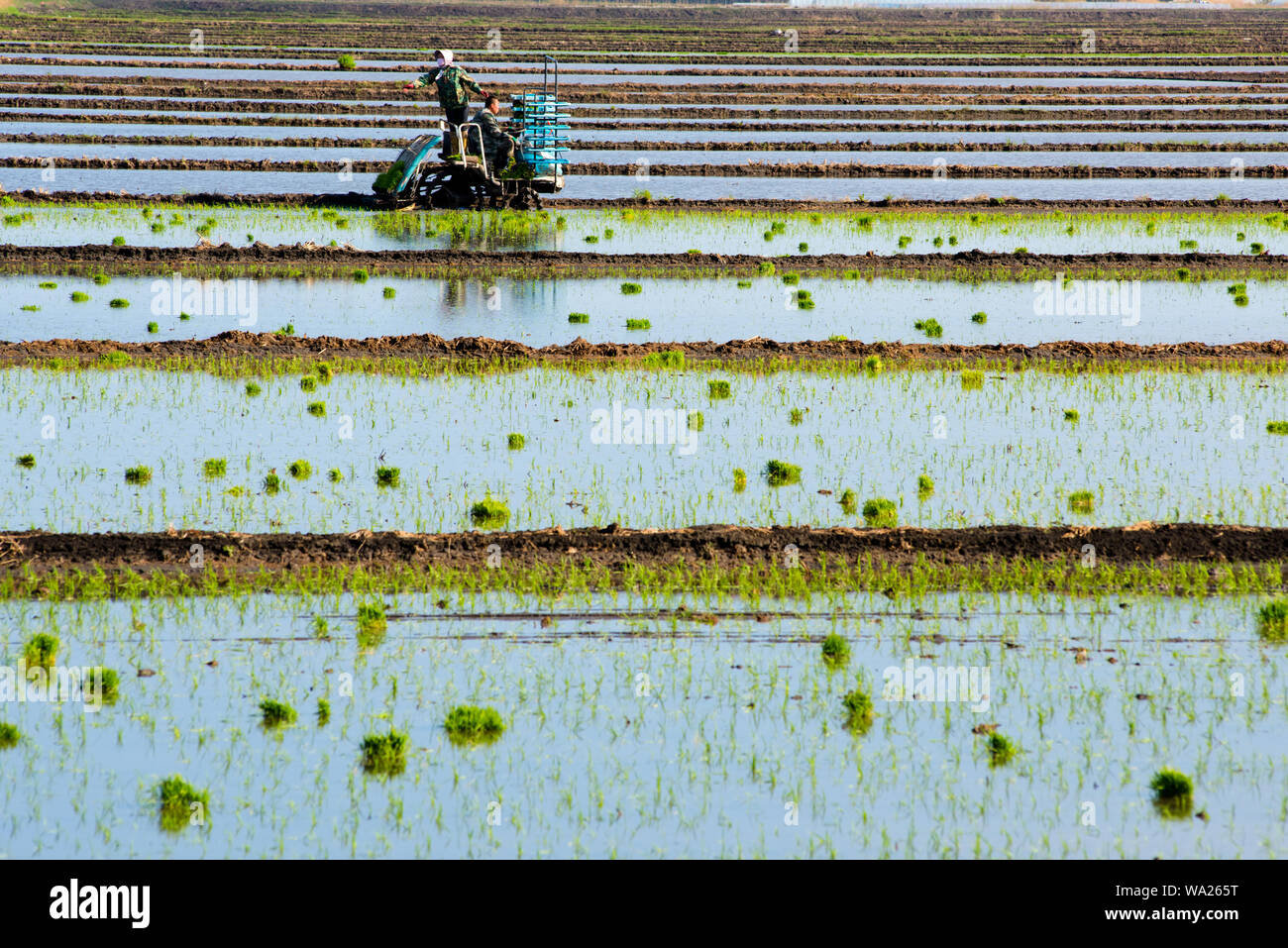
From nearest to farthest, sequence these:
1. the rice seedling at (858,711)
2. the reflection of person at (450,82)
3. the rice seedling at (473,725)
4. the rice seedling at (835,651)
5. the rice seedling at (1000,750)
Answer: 1. the rice seedling at (1000,750)
2. the rice seedling at (473,725)
3. the rice seedling at (858,711)
4. the rice seedling at (835,651)
5. the reflection of person at (450,82)

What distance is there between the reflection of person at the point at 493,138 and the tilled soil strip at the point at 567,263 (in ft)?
16.8

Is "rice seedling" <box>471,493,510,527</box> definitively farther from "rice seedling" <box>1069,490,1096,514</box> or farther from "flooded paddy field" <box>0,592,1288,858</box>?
"rice seedling" <box>1069,490,1096,514</box>

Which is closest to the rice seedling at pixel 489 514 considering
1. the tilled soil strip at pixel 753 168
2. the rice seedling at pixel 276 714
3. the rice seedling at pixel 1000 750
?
the rice seedling at pixel 276 714

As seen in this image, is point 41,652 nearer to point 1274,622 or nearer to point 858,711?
point 858,711

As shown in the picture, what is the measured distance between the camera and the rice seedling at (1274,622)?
9992 millimetres

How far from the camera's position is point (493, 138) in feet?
101

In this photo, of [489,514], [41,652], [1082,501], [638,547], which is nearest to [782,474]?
[638,547]

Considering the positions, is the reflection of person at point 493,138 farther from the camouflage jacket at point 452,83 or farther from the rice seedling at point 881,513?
the rice seedling at point 881,513

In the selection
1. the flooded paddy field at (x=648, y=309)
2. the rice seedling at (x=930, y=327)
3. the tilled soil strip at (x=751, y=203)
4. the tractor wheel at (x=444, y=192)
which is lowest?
the rice seedling at (x=930, y=327)

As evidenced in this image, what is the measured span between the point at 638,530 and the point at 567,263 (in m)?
14.7

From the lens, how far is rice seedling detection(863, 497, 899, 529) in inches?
469

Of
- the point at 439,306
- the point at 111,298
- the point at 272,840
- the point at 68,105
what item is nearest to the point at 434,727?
the point at 272,840

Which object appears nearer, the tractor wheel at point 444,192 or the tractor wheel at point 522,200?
the tractor wheel at point 522,200
